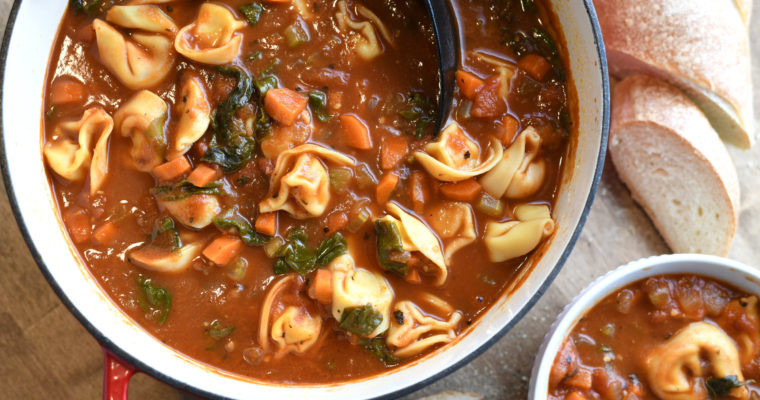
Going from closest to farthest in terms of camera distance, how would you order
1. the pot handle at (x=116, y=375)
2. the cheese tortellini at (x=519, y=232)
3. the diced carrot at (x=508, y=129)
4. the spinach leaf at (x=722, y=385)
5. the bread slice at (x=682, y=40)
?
1. the pot handle at (x=116, y=375)
2. the cheese tortellini at (x=519, y=232)
3. the diced carrot at (x=508, y=129)
4. the spinach leaf at (x=722, y=385)
5. the bread slice at (x=682, y=40)

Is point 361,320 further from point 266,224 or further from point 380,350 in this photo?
point 266,224

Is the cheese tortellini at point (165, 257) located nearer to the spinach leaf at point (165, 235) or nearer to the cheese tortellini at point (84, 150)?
the spinach leaf at point (165, 235)

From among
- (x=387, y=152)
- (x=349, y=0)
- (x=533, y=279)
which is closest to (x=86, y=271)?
(x=387, y=152)

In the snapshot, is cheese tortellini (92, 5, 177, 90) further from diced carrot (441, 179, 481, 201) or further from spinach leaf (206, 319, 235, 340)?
diced carrot (441, 179, 481, 201)

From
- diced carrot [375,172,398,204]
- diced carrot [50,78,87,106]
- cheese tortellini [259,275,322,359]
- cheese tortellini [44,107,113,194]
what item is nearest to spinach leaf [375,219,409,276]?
diced carrot [375,172,398,204]

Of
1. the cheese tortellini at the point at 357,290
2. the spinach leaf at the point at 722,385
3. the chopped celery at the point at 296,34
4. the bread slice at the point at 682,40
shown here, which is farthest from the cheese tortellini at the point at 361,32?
the spinach leaf at the point at 722,385

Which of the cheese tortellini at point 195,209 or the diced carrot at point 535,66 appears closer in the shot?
the cheese tortellini at point 195,209
